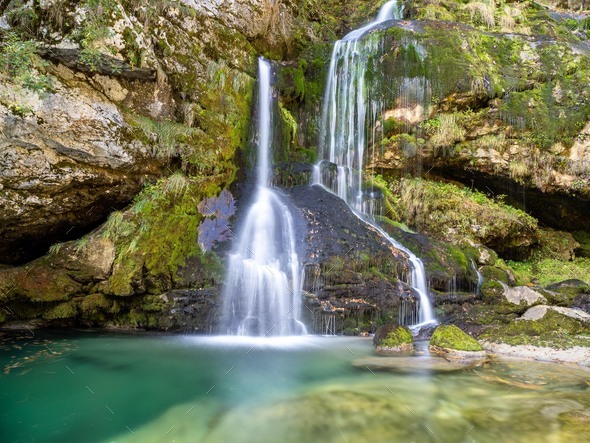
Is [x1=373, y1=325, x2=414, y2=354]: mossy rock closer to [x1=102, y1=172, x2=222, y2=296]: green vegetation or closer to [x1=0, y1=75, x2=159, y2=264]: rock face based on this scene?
[x1=102, y1=172, x2=222, y2=296]: green vegetation

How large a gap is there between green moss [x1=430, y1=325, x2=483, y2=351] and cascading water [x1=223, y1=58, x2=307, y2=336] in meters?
2.35

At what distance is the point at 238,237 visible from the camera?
763cm

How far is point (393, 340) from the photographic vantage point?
5.86 m

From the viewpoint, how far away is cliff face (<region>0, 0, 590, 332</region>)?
20.1 feet

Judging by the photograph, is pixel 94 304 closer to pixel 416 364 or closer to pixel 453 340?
pixel 416 364

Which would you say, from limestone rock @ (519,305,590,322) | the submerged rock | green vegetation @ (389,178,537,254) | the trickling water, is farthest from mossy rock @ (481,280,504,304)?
the submerged rock

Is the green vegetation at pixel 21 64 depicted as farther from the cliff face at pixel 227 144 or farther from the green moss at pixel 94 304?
the green moss at pixel 94 304

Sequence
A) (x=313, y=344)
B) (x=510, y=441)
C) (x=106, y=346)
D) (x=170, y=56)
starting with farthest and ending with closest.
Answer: (x=170, y=56) < (x=313, y=344) < (x=106, y=346) < (x=510, y=441)

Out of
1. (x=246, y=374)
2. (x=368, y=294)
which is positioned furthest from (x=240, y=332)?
(x=368, y=294)

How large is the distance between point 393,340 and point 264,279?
2578 millimetres

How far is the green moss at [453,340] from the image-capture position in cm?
550

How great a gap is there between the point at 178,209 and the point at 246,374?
3769mm

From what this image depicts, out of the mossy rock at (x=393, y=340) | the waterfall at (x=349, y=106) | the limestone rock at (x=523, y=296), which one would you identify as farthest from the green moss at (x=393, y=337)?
the waterfall at (x=349, y=106)

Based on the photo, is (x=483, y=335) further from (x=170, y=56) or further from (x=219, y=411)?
(x=170, y=56)
